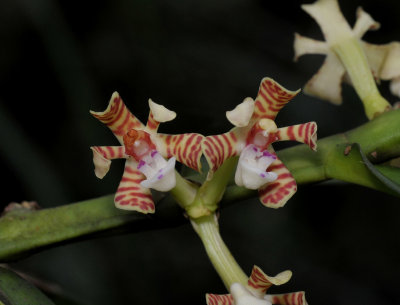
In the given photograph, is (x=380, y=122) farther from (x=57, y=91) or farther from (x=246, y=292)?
(x=57, y=91)

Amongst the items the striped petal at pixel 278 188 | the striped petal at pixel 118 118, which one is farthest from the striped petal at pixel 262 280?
the striped petal at pixel 118 118

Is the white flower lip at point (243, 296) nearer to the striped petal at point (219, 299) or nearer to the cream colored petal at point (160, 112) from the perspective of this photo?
the striped petal at point (219, 299)

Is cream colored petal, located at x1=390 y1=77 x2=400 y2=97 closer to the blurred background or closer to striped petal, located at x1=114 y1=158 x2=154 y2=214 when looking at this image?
striped petal, located at x1=114 y1=158 x2=154 y2=214

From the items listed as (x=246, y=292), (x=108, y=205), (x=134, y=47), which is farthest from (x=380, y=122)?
(x=134, y=47)

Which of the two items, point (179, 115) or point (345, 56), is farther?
point (179, 115)

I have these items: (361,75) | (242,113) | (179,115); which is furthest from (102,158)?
(179,115)

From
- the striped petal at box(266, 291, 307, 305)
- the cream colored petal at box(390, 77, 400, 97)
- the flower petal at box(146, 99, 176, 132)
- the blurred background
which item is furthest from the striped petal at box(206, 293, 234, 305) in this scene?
the blurred background

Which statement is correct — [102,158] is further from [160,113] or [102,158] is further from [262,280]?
[262,280]
